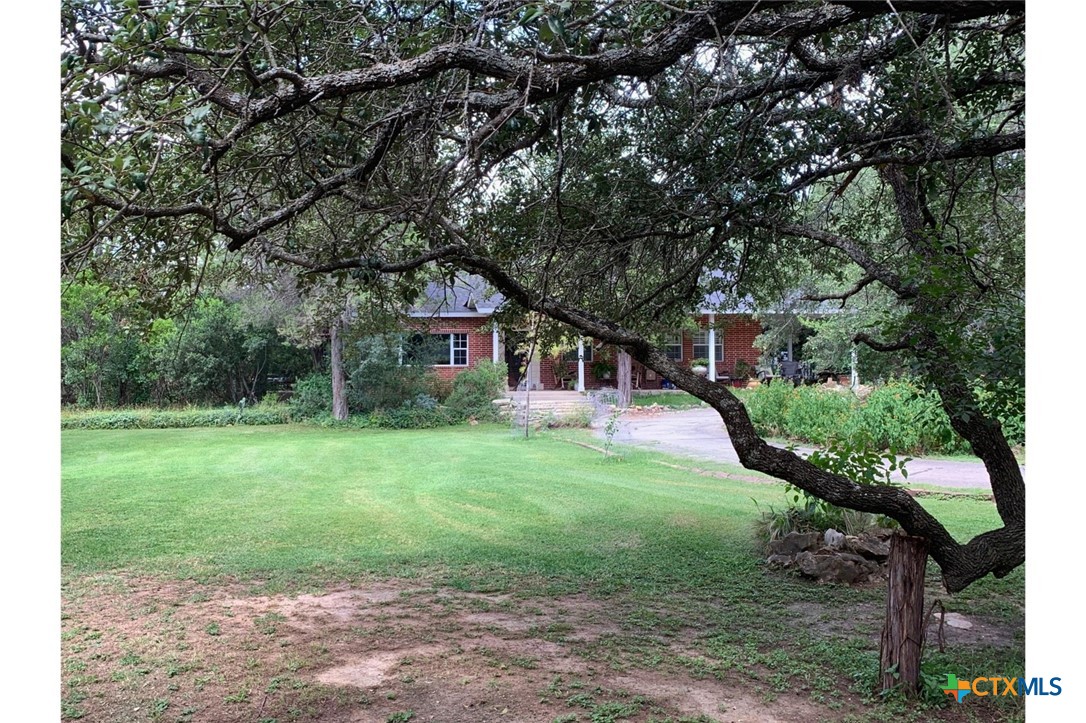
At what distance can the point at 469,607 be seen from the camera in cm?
439

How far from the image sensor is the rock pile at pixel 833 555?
15.9ft

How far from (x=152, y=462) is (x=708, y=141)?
322 inches

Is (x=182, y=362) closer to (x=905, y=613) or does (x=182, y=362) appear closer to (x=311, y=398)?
(x=311, y=398)

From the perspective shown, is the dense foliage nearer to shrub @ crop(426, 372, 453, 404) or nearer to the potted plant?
shrub @ crop(426, 372, 453, 404)

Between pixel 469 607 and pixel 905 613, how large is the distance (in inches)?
92.1

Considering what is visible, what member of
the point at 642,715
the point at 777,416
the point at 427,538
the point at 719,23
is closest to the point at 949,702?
the point at 642,715

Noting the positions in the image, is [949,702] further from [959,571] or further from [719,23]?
[719,23]

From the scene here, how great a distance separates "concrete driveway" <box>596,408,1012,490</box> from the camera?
7801 mm

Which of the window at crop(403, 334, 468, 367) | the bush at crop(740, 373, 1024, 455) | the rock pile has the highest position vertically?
the window at crop(403, 334, 468, 367)

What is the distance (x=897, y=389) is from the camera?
9414 millimetres

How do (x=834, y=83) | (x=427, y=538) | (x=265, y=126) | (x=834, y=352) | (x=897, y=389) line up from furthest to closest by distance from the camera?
1. (x=834, y=352)
2. (x=897, y=389)
3. (x=427, y=538)
4. (x=834, y=83)
5. (x=265, y=126)

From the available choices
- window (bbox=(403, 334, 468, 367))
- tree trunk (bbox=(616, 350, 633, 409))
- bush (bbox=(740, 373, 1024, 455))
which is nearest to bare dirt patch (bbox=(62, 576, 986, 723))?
bush (bbox=(740, 373, 1024, 455))

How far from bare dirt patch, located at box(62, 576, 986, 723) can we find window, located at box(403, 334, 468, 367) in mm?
7800

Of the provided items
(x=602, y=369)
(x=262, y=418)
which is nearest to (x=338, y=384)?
(x=262, y=418)
